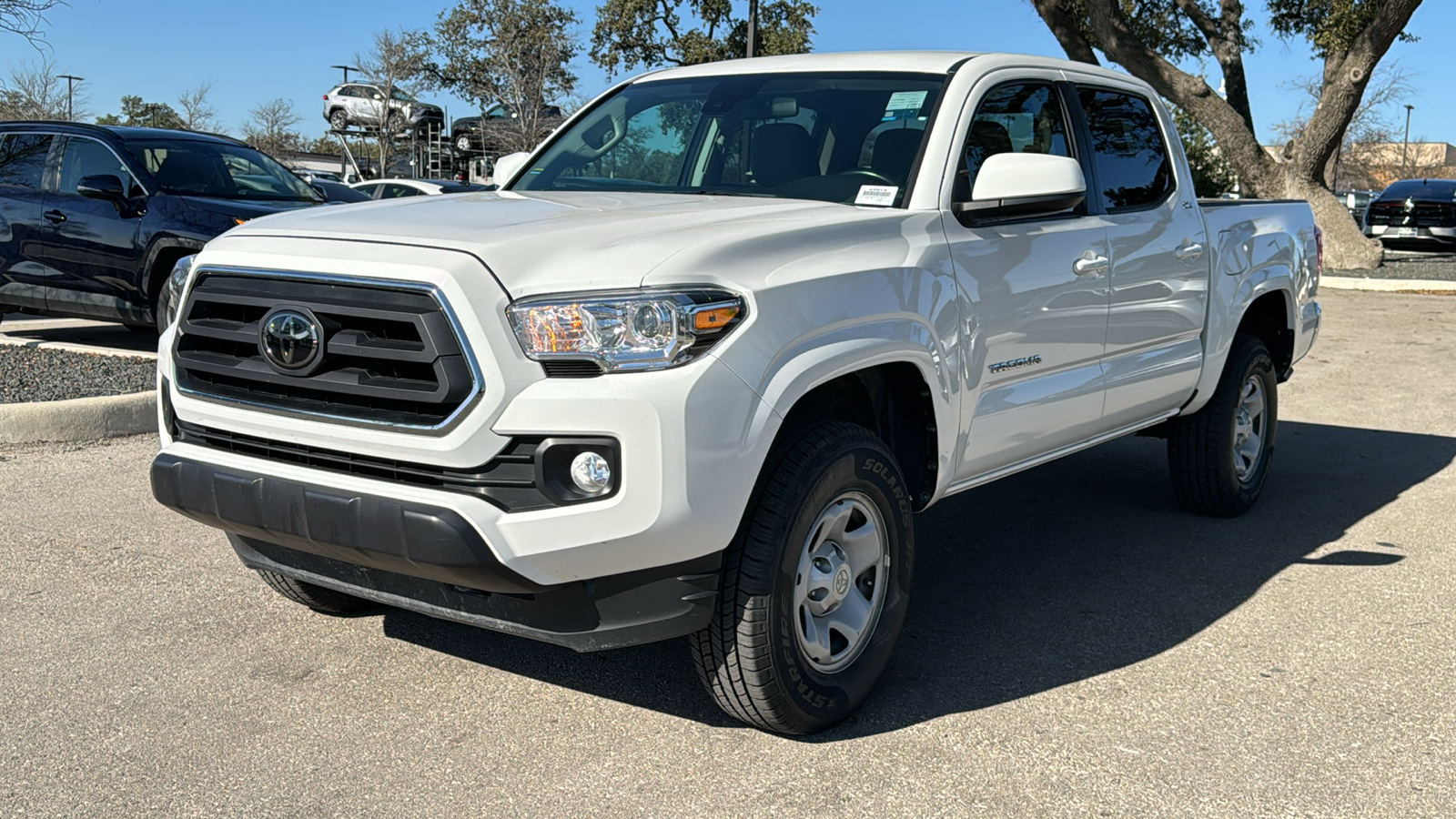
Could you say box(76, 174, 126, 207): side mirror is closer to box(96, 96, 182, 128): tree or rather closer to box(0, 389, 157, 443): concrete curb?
box(0, 389, 157, 443): concrete curb

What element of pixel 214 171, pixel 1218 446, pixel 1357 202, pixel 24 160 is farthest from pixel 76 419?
pixel 1357 202

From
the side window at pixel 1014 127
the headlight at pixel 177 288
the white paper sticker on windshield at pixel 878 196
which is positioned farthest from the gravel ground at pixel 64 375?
the side window at pixel 1014 127

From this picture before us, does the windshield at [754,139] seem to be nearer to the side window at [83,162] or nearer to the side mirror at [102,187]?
the side mirror at [102,187]

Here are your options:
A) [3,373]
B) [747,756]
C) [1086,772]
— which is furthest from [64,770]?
[3,373]

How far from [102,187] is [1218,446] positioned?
7292mm

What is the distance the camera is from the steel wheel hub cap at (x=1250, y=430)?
6.04 meters

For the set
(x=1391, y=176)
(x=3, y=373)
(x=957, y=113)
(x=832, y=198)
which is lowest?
(x=3, y=373)

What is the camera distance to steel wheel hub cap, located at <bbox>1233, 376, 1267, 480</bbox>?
6.04m

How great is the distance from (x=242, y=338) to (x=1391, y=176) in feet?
321

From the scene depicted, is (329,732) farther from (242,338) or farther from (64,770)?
(242,338)

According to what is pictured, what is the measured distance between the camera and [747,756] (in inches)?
134

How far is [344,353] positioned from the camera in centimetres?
313

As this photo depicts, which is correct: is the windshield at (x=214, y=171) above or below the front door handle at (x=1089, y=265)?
above

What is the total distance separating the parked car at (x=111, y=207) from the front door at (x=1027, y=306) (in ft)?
19.6
